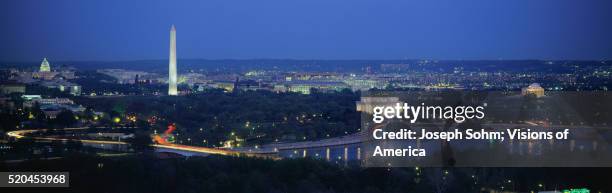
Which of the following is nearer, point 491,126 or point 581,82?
point 491,126

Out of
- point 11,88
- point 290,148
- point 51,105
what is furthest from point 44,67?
point 290,148

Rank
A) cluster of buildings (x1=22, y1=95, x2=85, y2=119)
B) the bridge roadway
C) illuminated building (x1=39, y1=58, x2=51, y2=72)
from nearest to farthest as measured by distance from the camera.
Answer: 1. the bridge roadway
2. cluster of buildings (x1=22, y1=95, x2=85, y2=119)
3. illuminated building (x1=39, y1=58, x2=51, y2=72)

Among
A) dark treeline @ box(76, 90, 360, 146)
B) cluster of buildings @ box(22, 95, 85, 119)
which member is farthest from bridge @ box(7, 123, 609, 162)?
cluster of buildings @ box(22, 95, 85, 119)

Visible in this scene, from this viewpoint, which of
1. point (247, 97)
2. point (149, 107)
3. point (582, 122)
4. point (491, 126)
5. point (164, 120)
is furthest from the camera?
point (247, 97)

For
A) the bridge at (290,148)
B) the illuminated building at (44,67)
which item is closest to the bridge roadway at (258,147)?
the bridge at (290,148)

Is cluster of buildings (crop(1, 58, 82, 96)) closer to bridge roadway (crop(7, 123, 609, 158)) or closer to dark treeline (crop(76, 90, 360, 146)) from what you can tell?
dark treeline (crop(76, 90, 360, 146))

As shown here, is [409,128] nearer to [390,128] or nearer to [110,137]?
[390,128]

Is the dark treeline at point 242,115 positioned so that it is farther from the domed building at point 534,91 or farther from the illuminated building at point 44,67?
the illuminated building at point 44,67

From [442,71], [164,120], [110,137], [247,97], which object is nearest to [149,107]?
[164,120]

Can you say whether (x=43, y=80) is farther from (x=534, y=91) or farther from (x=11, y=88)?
(x=534, y=91)

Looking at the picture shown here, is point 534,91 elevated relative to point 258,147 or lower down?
elevated

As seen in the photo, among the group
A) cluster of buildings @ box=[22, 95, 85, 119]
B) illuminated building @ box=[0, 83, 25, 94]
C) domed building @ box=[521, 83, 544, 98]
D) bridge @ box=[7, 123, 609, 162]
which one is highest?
domed building @ box=[521, 83, 544, 98]
